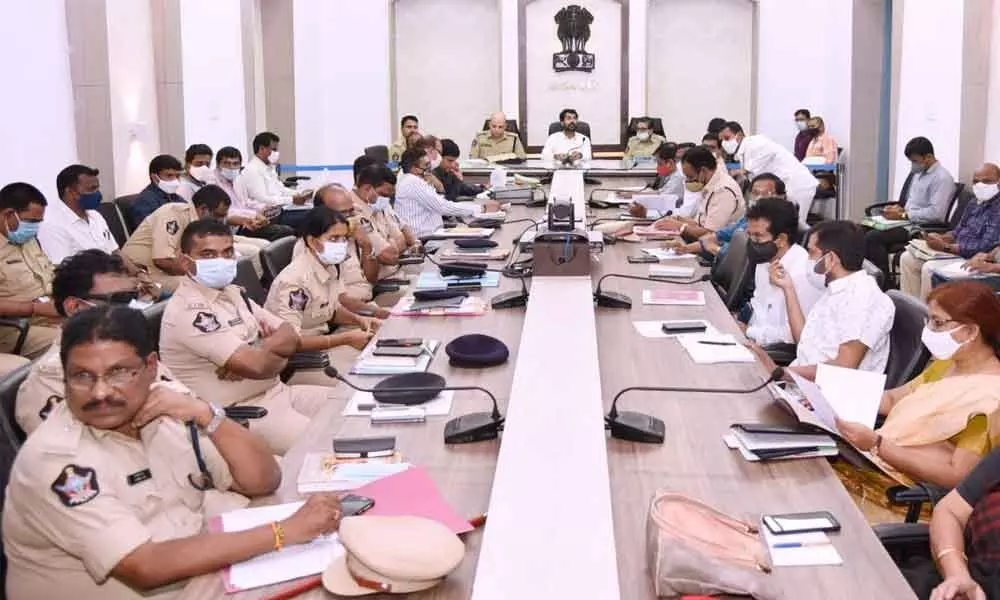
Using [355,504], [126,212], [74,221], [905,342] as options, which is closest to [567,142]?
[126,212]

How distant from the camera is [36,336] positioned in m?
4.76

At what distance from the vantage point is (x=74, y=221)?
233 inches

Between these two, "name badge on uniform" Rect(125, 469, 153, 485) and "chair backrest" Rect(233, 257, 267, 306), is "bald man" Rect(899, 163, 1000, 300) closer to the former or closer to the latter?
"chair backrest" Rect(233, 257, 267, 306)

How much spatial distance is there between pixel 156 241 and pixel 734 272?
3201mm

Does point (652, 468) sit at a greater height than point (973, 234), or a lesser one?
lesser

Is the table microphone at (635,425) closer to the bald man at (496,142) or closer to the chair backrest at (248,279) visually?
the chair backrest at (248,279)

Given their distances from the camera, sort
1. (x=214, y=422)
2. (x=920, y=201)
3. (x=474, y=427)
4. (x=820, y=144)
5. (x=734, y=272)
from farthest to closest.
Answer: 1. (x=820, y=144)
2. (x=920, y=201)
3. (x=734, y=272)
4. (x=474, y=427)
5. (x=214, y=422)

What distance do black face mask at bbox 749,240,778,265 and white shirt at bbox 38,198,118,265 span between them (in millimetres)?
3355

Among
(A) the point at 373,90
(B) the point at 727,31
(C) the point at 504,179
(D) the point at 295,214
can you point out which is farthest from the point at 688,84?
(D) the point at 295,214

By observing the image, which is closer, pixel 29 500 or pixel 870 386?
pixel 29 500

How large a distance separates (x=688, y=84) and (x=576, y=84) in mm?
Result: 1466

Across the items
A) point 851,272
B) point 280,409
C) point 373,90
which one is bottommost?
point 280,409

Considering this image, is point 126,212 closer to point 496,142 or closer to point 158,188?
point 158,188

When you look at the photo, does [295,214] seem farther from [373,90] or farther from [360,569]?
[360,569]
